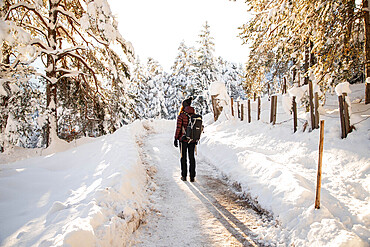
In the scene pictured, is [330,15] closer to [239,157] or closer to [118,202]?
[239,157]

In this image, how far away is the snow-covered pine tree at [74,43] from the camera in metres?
8.96

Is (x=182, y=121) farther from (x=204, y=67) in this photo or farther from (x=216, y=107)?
(x=204, y=67)

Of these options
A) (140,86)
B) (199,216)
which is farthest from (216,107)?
(140,86)

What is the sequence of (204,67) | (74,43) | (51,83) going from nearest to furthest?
1. (51,83)
2. (74,43)
3. (204,67)

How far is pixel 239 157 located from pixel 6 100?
964cm

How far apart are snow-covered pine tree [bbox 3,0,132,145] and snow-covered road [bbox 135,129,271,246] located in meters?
6.47

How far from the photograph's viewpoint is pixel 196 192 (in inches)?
221

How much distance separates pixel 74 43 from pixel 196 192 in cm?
1033

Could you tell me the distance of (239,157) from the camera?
7.21m

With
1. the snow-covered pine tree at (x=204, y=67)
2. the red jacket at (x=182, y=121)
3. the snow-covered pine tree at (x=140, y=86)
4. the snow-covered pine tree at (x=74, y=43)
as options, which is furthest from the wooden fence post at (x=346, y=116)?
the snow-covered pine tree at (x=140, y=86)

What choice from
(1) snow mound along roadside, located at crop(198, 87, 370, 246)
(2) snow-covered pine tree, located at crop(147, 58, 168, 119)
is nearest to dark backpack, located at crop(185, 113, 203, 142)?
(1) snow mound along roadside, located at crop(198, 87, 370, 246)

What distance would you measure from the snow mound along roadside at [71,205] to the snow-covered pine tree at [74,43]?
514cm

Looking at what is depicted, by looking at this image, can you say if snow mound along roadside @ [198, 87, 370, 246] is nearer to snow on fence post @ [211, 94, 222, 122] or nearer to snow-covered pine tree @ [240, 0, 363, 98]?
snow-covered pine tree @ [240, 0, 363, 98]

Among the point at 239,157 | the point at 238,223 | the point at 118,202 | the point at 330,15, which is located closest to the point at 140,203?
the point at 118,202
